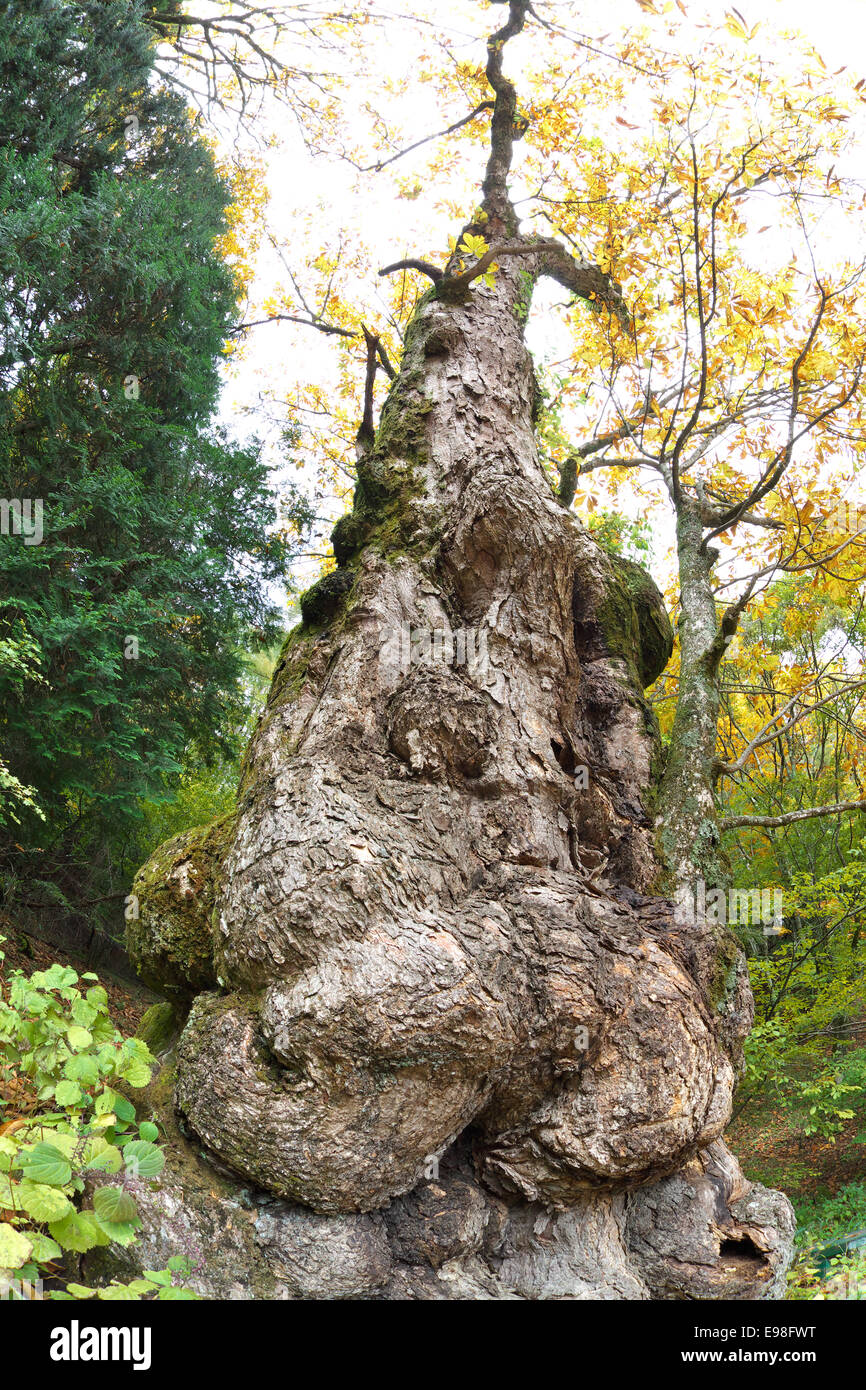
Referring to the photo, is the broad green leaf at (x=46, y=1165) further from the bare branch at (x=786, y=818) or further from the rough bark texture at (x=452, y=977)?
the bare branch at (x=786, y=818)

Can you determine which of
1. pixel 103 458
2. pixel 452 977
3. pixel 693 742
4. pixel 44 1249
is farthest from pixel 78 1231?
pixel 103 458

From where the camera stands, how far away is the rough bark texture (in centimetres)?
279

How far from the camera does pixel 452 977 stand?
2.88 m

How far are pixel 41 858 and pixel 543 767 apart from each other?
597 cm

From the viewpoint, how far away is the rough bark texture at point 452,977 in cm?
279

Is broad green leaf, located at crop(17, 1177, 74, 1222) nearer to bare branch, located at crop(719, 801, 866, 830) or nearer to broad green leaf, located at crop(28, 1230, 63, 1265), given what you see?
broad green leaf, located at crop(28, 1230, 63, 1265)

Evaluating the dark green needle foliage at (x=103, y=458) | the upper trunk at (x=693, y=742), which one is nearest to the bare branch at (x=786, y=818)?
the upper trunk at (x=693, y=742)

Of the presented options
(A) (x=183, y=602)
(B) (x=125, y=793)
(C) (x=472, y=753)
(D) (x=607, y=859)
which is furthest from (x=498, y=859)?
(A) (x=183, y=602)

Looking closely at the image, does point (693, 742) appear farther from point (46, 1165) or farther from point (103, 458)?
point (103, 458)

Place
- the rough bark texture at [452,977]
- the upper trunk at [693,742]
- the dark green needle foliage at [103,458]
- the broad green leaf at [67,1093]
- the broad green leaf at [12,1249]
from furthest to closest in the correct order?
the dark green needle foliage at [103,458] < the upper trunk at [693,742] < the rough bark texture at [452,977] < the broad green leaf at [67,1093] < the broad green leaf at [12,1249]

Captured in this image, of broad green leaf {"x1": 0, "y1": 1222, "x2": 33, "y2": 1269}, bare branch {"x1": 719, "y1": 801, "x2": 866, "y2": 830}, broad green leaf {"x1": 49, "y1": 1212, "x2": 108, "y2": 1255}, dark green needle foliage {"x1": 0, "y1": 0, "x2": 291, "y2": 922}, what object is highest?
dark green needle foliage {"x1": 0, "y1": 0, "x2": 291, "y2": 922}

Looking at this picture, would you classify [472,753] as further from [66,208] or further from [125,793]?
[66,208]

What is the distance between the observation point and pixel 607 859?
13.9 feet

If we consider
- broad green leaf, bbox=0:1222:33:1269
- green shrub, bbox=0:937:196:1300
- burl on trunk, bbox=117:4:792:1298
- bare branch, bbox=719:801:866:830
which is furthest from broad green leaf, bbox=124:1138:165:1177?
bare branch, bbox=719:801:866:830
